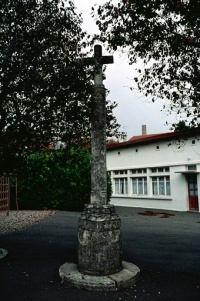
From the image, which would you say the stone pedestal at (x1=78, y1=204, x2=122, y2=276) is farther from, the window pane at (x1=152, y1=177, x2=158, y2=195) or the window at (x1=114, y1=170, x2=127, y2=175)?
the window at (x1=114, y1=170, x2=127, y2=175)

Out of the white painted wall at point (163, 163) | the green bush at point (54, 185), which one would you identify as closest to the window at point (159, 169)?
the white painted wall at point (163, 163)

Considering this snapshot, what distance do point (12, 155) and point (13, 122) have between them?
32.5 inches

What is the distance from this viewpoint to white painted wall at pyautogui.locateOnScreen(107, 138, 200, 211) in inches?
722

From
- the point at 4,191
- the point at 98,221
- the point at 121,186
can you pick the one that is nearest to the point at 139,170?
the point at 121,186

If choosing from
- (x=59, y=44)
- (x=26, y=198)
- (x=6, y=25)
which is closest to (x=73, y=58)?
(x=59, y=44)

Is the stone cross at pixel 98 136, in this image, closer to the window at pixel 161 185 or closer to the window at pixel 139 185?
the window at pixel 161 185

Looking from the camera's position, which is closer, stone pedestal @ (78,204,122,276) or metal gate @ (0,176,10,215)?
stone pedestal @ (78,204,122,276)

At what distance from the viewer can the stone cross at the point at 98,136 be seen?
17.0 ft

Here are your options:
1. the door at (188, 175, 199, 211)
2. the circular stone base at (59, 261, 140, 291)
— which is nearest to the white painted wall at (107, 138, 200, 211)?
the door at (188, 175, 199, 211)

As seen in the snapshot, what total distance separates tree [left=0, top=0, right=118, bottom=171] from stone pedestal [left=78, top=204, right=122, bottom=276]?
6.46ft

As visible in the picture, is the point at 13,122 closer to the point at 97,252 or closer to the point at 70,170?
the point at 97,252

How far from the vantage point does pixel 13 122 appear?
17.6 feet

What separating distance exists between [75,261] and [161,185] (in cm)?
1546

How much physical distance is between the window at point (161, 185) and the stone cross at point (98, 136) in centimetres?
1560
